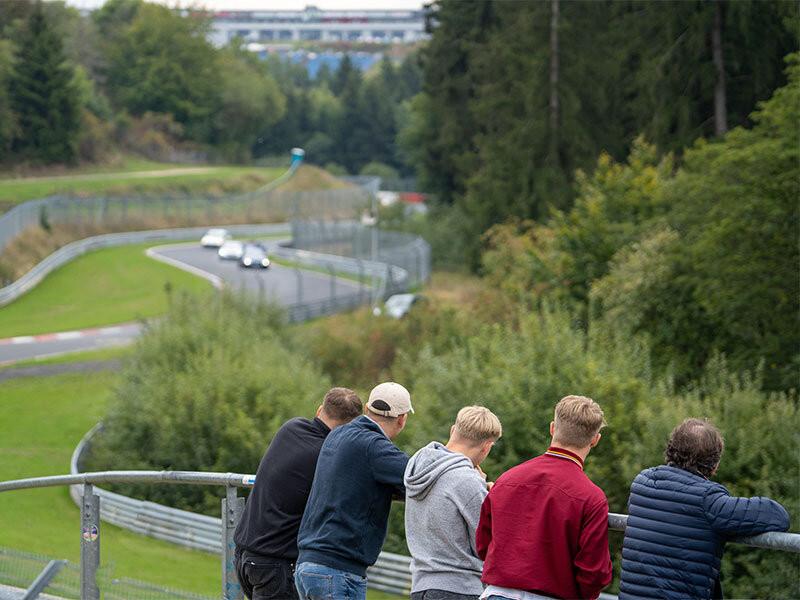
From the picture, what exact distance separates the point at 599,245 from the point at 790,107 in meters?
9.77

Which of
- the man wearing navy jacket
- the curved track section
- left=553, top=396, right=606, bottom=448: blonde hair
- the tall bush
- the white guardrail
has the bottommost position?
the curved track section

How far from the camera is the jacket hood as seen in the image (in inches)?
205

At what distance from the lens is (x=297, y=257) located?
6869cm

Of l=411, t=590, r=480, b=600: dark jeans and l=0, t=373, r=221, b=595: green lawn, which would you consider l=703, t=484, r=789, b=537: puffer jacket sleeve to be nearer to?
l=411, t=590, r=480, b=600: dark jeans

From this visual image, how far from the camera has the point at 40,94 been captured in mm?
98312

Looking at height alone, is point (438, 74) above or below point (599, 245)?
above

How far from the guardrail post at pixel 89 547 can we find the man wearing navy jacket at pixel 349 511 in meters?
2.07

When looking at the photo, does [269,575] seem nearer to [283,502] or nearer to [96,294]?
[283,502]

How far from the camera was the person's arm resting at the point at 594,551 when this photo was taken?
4.76m

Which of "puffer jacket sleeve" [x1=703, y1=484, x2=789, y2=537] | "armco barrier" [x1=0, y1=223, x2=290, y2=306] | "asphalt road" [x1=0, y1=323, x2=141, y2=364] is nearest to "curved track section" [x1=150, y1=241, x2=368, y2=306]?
"armco barrier" [x1=0, y1=223, x2=290, y2=306]

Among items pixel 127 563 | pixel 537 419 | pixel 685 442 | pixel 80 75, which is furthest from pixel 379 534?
pixel 80 75

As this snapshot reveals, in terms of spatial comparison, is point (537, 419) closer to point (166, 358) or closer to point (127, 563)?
point (166, 358)

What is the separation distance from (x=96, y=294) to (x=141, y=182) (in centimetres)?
5289

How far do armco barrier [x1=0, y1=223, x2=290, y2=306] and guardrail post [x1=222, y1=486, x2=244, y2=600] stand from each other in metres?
50.4
